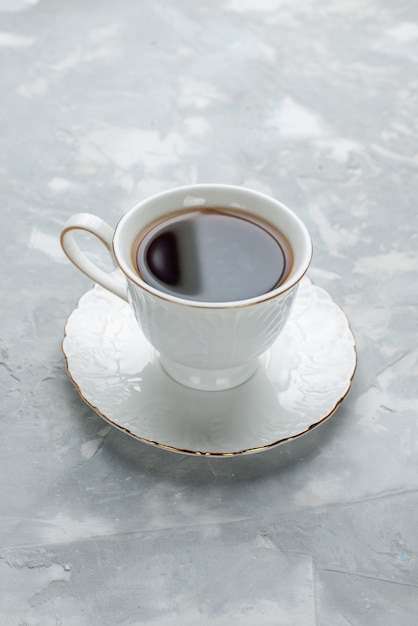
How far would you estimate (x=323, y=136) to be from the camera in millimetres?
1310

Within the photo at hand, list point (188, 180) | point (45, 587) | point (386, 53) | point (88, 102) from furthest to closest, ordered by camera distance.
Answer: point (386, 53), point (88, 102), point (188, 180), point (45, 587)

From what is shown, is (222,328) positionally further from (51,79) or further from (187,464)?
(51,79)

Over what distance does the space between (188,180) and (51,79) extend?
397 mm

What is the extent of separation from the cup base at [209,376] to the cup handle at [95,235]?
0.10 m

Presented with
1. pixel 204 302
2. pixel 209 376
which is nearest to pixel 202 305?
pixel 204 302

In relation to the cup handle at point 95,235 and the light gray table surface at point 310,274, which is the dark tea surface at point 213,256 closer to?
the cup handle at point 95,235

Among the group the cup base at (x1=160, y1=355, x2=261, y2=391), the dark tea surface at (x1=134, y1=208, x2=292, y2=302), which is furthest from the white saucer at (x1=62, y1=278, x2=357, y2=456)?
the dark tea surface at (x1=134, y1=208, x2=292, y2=302)

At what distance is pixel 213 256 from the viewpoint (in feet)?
2.70

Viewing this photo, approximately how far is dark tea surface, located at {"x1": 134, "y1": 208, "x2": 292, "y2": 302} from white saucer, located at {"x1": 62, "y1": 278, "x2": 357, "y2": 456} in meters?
0.11

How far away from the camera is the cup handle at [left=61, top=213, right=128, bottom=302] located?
0.79 metres

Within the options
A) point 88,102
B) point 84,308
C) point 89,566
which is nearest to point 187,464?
point 89,566

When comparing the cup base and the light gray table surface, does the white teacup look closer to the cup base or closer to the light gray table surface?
the cup base

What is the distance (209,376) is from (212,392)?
2cm

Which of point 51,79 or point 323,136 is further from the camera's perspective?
point 51,79
